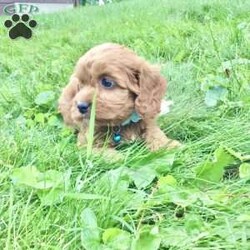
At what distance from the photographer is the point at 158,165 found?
2047mm

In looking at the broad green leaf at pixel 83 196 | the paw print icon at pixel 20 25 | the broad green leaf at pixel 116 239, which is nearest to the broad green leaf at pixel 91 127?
the broad green leaf at pixel 83 196

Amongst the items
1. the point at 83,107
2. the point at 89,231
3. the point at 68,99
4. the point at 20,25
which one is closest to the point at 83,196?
the point at 89,231

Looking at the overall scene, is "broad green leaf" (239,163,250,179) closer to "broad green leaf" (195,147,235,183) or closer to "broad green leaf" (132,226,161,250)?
"broad green leaf" (195,147,235,183)

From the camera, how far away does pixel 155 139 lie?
2.27m

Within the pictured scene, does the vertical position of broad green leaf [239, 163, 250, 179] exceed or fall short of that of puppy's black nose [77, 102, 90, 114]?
it falls short

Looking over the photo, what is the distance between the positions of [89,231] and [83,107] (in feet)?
1.98

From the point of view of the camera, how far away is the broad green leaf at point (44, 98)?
283cm

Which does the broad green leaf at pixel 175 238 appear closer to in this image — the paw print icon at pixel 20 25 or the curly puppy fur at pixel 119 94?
the curly puppy fur at pixel 119 94

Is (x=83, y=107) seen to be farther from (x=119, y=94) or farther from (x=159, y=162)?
(x=159, y=162)

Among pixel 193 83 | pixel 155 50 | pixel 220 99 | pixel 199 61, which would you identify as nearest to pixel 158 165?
pixel 220 99

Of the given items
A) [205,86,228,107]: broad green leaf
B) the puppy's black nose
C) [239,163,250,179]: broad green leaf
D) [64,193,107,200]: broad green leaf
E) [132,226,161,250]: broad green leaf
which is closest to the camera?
[132,226,161,250]: broad green leaf

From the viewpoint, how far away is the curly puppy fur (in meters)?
2.13

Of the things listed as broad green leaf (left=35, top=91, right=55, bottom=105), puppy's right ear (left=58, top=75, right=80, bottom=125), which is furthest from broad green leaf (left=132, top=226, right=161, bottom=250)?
broad green leaf (left=35, top=91, right=55, bottom=105)

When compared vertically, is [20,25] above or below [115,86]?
below
